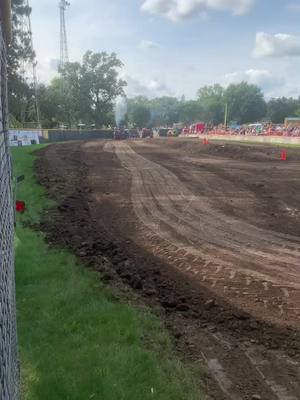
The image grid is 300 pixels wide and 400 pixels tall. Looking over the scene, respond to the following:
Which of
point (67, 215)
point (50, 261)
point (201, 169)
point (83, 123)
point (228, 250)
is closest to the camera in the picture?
point (50, 261)

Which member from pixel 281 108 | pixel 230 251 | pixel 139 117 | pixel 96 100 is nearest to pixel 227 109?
pixel 281 108

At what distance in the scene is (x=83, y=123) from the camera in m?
116

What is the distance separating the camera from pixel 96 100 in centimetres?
11306

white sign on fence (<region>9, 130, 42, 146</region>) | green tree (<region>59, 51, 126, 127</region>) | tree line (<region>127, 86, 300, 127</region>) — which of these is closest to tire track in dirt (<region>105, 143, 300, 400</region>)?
white sign on fence (<region>9, 130, 42, 146</region>)

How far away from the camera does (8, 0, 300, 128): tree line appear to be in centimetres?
6562

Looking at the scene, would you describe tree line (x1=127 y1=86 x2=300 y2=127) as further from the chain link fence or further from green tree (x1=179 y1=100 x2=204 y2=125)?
the chain link fence

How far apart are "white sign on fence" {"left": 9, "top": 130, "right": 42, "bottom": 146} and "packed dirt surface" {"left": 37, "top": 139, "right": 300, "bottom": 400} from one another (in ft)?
59.8

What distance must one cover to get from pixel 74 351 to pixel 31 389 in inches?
30.3

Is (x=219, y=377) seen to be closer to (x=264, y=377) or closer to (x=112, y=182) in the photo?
(x=264, y=377)

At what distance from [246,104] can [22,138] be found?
136479 mm

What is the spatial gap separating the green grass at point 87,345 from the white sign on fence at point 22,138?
1151 inches

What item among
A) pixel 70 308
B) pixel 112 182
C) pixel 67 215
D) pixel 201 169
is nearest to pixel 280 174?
pixel 201 169

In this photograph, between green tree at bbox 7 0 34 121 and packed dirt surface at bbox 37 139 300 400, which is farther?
green tree at bbox 7 0 34 121

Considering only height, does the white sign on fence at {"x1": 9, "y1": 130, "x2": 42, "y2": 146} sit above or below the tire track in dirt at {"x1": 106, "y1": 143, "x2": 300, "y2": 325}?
above
